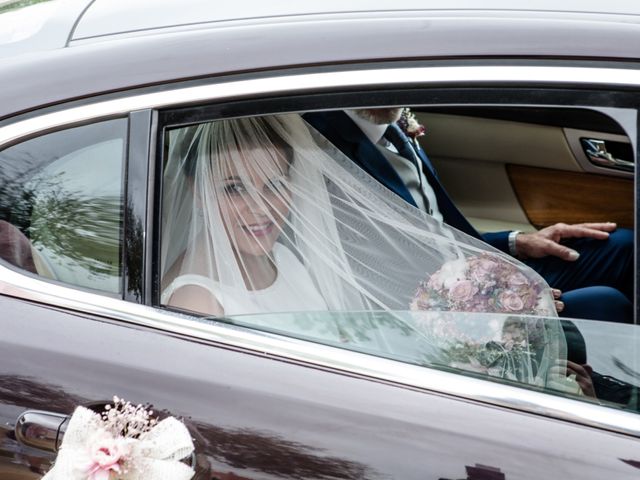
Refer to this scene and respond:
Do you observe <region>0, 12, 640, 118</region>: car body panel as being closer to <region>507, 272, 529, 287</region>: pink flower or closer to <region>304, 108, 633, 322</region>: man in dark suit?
<region>304, 108, 633, 322</region>: man in dark suit

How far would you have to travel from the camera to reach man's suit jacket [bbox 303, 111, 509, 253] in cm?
197

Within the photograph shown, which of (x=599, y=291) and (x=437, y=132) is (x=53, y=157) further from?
(x=437, y=132)

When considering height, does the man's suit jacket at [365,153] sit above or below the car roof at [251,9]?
A: below

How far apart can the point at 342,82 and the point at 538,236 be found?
4.59ft

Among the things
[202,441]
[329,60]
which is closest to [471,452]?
[202,441]

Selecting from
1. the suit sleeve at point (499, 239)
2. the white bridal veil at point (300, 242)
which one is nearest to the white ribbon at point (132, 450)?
the white bridal veil at point (300, 242)

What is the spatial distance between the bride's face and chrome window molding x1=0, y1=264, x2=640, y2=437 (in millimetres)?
343

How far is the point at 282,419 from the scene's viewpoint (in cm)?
160

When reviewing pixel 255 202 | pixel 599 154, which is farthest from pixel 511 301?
pixel 599 154

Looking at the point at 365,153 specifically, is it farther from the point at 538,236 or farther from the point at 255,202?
the point at 538,236

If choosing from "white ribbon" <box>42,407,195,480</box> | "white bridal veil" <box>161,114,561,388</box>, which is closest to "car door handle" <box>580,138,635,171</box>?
"white bridal veil" <box>161,114,561,388</box>

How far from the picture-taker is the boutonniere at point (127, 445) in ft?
5.18

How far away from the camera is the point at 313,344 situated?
1686 millimetres

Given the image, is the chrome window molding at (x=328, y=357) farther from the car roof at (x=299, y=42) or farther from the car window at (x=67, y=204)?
the car roof at (x=299, y=42)
